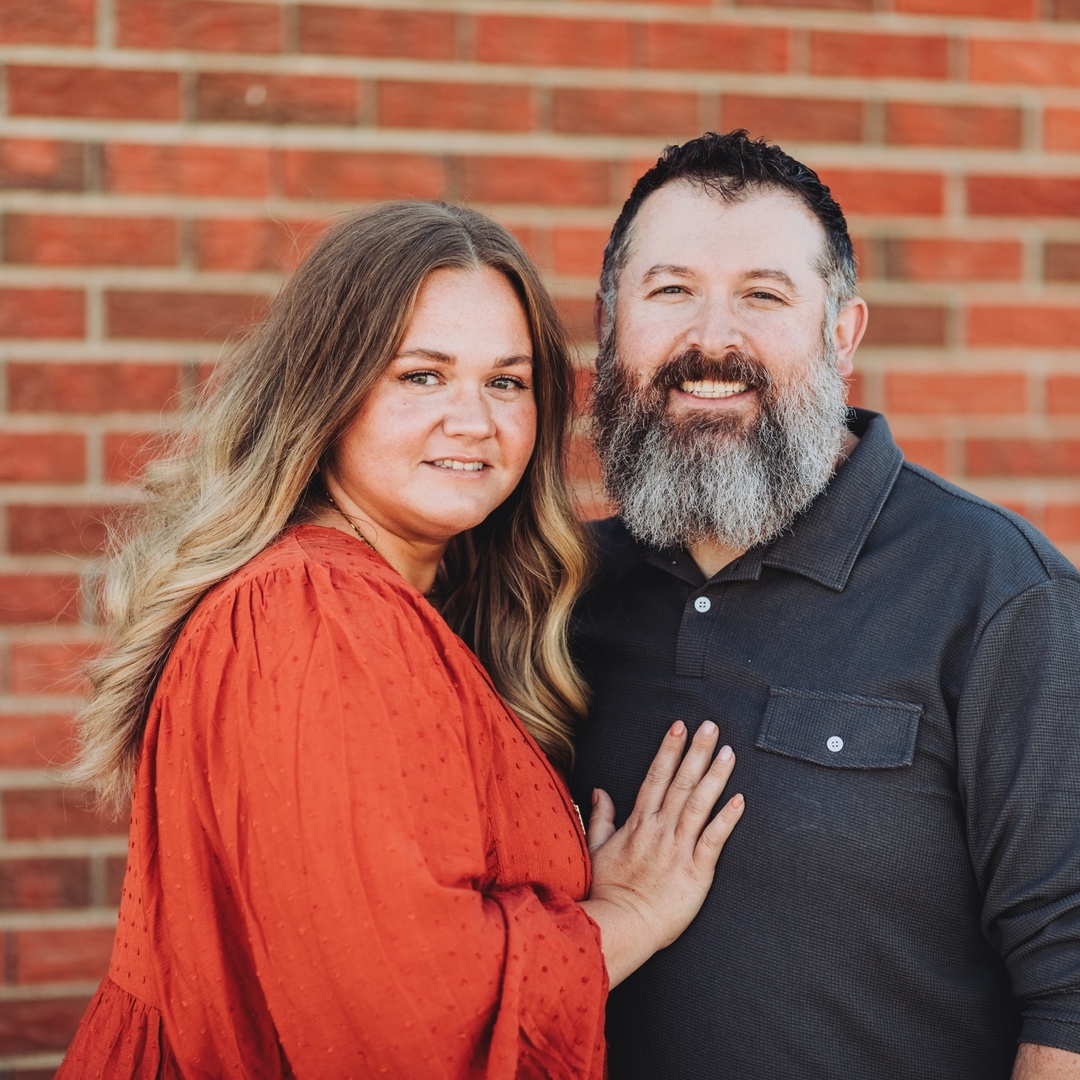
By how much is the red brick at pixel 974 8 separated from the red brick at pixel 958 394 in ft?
2.64

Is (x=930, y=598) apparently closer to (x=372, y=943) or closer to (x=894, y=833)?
(x=894, y=833)

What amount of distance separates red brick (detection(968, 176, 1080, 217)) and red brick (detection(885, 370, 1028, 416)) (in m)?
0.37

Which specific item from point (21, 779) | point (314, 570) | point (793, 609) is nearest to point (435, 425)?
point (314, 570)

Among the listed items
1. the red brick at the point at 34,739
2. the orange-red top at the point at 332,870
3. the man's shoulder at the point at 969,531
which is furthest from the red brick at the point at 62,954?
the man's shoulder at the point at 969,531

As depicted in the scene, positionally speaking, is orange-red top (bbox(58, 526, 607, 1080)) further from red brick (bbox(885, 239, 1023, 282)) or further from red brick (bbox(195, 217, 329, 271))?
red brick (bbox(885, 239, 1023, 282))

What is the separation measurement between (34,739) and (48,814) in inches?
6.3

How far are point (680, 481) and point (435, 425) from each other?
1.58 feet

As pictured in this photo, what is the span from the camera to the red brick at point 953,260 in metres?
2.67

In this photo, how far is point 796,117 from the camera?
2629mm

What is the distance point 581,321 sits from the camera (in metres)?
2.60

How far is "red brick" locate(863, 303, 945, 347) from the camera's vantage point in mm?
2670

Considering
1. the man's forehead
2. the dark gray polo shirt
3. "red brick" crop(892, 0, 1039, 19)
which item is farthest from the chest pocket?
"red brick" crop(892, 0, 1039, 19)

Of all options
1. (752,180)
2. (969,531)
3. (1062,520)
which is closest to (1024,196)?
(1062,520)

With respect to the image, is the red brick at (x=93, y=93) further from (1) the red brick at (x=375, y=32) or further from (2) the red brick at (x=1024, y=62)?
(2) the red brick at (x=1024, y=62)
